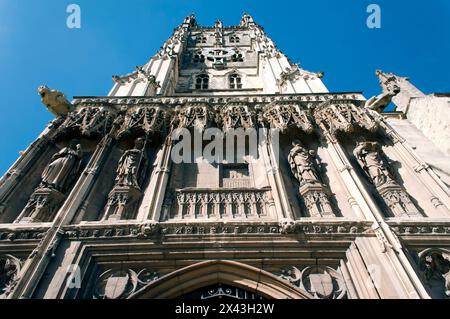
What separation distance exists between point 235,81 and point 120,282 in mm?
16487

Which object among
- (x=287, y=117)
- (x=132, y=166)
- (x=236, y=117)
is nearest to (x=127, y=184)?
(x=132, y=166)

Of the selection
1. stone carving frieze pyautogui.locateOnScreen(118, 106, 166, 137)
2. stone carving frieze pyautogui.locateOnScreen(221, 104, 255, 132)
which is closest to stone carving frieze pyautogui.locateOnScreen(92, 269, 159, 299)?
stone carving frieze pyautogui.locateOnScreen(118, 106, 166, 137)

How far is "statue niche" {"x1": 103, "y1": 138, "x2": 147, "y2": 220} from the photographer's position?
251 inches

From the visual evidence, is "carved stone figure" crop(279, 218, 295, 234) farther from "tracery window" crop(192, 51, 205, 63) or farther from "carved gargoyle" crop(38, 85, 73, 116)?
"tracery window" crop(192, 51, 205, 63)

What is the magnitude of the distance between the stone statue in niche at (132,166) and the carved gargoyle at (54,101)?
2.93m

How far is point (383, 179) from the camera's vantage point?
699 centimetres

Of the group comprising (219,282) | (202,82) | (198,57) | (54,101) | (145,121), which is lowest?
(219,282)

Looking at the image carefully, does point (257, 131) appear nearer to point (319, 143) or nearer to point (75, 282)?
point (319, 143)

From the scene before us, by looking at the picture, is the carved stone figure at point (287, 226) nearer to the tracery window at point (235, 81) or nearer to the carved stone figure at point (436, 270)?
the carved stone figure at point (436, 270)

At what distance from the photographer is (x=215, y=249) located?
5449mm

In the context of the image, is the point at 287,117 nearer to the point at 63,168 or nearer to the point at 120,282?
the point at 63,168

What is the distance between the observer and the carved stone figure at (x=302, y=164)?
23.4ft

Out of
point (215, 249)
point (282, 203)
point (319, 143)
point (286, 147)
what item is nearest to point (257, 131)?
point (286, 147)
